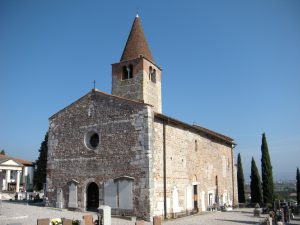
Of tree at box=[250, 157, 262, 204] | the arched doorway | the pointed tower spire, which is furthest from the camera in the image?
tree at box=[250, 157, 262, 204]

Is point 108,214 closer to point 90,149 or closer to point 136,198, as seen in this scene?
point 136,198

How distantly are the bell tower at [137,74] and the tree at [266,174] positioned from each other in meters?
13.9

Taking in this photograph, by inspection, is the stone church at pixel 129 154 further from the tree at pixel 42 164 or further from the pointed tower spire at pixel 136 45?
the tree at pixel 42 164

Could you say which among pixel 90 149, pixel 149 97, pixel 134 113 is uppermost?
pixel 149 97

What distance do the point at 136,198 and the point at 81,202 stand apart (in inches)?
166

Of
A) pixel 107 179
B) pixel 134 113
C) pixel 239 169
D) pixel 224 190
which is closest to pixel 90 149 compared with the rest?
pixel 107 179

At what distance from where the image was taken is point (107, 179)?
60.4ft

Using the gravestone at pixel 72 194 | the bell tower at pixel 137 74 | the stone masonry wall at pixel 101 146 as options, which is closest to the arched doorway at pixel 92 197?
the stone masonry wall at pixel 101 146

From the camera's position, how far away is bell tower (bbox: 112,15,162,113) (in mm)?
23375

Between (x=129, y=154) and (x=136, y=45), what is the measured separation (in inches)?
423

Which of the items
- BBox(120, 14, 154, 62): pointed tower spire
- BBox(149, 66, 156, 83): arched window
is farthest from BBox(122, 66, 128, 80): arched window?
BBox(149, 66, 156, 83): arched window

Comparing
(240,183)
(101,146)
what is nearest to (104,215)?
(101,146)

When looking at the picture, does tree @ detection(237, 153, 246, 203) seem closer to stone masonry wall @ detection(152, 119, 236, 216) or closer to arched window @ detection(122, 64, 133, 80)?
stone masonry wall @ detection(152, 119, 236, 216)

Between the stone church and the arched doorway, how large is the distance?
0.20 ft
